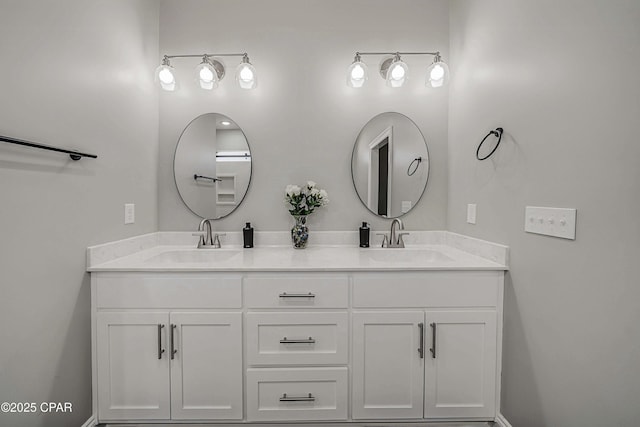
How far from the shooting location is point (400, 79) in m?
1.87

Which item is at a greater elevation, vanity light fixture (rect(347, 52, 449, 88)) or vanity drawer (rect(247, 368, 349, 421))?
vanity light fixture (rect(347, 52, 449, 88))

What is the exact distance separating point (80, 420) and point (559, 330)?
6.94 feet

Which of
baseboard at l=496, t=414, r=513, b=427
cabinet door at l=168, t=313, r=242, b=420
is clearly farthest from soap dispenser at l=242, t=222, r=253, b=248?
baseboard at l=496, t=414, r=513, b=427

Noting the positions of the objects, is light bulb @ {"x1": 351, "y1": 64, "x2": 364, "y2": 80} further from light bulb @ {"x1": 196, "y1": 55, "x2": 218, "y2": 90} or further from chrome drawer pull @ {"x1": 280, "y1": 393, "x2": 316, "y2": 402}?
chrome drawer pull @ {"x1": 280, "y1": 393, "x2": 316, "y2": 402}

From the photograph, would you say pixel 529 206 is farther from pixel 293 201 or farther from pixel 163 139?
pixel 163 139

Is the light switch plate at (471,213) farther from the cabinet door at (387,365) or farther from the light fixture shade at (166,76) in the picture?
the light fixture shade at (166,76)

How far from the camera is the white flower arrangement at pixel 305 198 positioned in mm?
1859

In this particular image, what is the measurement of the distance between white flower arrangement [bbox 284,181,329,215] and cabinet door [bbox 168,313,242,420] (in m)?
0.79

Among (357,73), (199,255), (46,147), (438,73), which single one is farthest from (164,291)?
(438,73)

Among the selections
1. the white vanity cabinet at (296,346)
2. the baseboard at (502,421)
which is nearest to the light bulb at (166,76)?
the white vanity cabinet at (296,346)

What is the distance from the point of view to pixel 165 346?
135 cm

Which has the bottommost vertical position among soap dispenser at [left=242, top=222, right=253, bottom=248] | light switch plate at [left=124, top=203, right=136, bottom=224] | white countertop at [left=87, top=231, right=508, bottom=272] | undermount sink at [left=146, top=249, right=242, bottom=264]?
undermount sink at [left=146, top=249, right=242, bottom=264]

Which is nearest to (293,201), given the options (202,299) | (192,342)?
(202,299)

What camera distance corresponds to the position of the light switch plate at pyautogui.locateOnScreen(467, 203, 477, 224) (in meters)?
1.68
